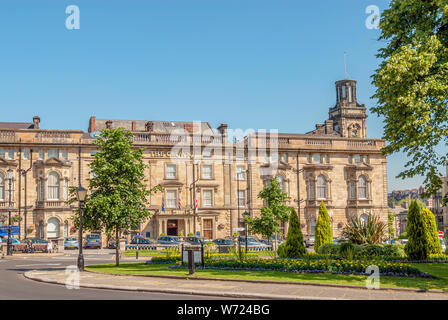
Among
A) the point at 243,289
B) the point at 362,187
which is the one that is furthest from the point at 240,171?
the point at 243,289

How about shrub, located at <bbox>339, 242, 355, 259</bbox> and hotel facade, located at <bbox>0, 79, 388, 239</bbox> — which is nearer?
shrub, located at <bbox>339, 242, 355, 259</bbox>

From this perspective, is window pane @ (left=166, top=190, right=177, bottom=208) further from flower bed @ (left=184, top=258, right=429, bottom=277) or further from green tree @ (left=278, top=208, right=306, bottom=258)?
flower bed @ (left=184, top=258, right=429, bottom=277)

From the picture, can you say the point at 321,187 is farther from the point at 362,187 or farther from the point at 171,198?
the point at 171,198

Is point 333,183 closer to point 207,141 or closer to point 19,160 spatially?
point 207,141

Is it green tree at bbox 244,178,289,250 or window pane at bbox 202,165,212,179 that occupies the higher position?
window pane at bbox 202,165,212,179

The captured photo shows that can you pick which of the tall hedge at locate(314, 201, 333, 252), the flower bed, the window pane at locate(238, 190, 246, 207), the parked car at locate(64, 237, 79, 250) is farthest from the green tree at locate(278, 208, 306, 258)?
the window pane at locate(238, 190, 246, 207)

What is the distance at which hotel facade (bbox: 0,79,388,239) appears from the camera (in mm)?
59594

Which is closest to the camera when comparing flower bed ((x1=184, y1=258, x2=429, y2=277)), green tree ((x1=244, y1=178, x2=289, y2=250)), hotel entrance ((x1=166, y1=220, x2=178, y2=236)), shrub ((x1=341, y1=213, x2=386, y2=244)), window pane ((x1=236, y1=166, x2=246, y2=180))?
flower bed ((x1=184, y1=258, x2=429, y2=277))

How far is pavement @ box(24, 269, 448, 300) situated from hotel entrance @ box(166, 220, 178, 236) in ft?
130

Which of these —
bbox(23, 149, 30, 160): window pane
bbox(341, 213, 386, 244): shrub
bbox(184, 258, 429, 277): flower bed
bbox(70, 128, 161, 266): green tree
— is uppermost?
bbox(23, 149, 30, 160): window pane

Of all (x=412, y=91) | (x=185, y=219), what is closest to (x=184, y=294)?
(x=412, y=91)

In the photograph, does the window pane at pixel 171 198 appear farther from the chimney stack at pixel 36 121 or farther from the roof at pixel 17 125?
the roof at pixel 17 125
